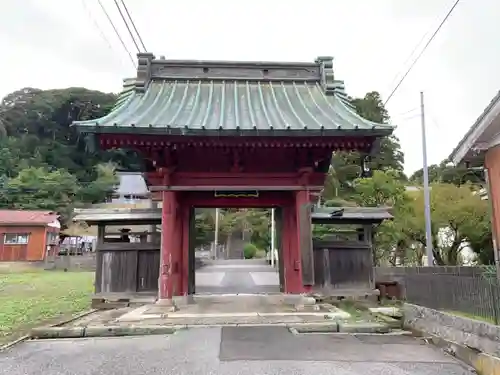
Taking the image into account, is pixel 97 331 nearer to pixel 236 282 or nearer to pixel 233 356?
pixel 233 356

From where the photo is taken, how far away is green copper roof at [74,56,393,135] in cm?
880

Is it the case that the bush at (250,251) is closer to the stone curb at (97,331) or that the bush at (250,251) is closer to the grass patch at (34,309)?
the grass patch at (34,309)

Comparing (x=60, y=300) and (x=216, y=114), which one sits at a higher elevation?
(x=216, y=114)

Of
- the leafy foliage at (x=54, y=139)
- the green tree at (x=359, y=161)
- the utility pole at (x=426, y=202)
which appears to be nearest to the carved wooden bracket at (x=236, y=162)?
the utility pole at (x=426, y=202)

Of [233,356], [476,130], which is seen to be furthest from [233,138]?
[233,356]

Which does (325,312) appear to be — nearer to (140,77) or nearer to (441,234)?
(140,77)

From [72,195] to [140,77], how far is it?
42.7 metres

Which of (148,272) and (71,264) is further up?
(148,272)

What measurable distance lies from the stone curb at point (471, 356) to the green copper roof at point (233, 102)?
437 centimetres

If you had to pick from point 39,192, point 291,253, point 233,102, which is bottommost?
point 291,253

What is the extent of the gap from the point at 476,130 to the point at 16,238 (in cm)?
3855

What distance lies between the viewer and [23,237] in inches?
1462

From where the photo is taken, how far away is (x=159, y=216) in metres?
11.5

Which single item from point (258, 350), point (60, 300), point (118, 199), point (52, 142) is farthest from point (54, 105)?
point (258, 350)
